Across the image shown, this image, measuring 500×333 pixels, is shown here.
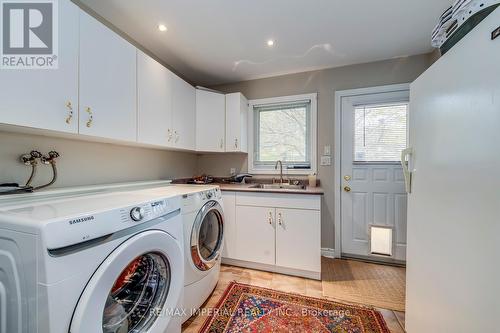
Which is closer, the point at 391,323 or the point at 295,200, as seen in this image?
the point at 391,323

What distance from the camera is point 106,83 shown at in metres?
1.34

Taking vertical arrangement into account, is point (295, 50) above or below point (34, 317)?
above

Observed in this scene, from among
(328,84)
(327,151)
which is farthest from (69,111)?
(328,84)

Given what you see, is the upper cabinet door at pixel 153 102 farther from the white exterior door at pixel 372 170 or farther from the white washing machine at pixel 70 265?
the white exterior door at pixel 372 170

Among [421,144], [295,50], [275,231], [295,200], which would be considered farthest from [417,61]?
[275,231]

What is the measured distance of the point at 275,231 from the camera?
6.56 feet

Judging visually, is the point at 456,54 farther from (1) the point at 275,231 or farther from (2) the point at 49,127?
(2) the point at 49,127

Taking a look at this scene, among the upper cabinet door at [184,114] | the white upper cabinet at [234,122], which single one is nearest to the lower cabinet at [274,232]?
the white upper cabinet at [234,122]

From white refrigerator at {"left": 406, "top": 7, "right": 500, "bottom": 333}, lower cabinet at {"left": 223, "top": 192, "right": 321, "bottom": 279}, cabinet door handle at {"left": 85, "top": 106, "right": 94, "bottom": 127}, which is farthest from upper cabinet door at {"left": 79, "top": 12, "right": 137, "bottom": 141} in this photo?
white refrigerator at {"left": 406, "top": 7, "right": 500, "bottom": 333}

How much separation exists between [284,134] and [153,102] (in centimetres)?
168

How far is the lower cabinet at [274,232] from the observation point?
1.90 metres

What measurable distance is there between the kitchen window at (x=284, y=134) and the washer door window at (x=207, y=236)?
1.13m

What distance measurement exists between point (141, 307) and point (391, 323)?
1703mm

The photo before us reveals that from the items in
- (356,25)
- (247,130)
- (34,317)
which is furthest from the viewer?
(247,130)
